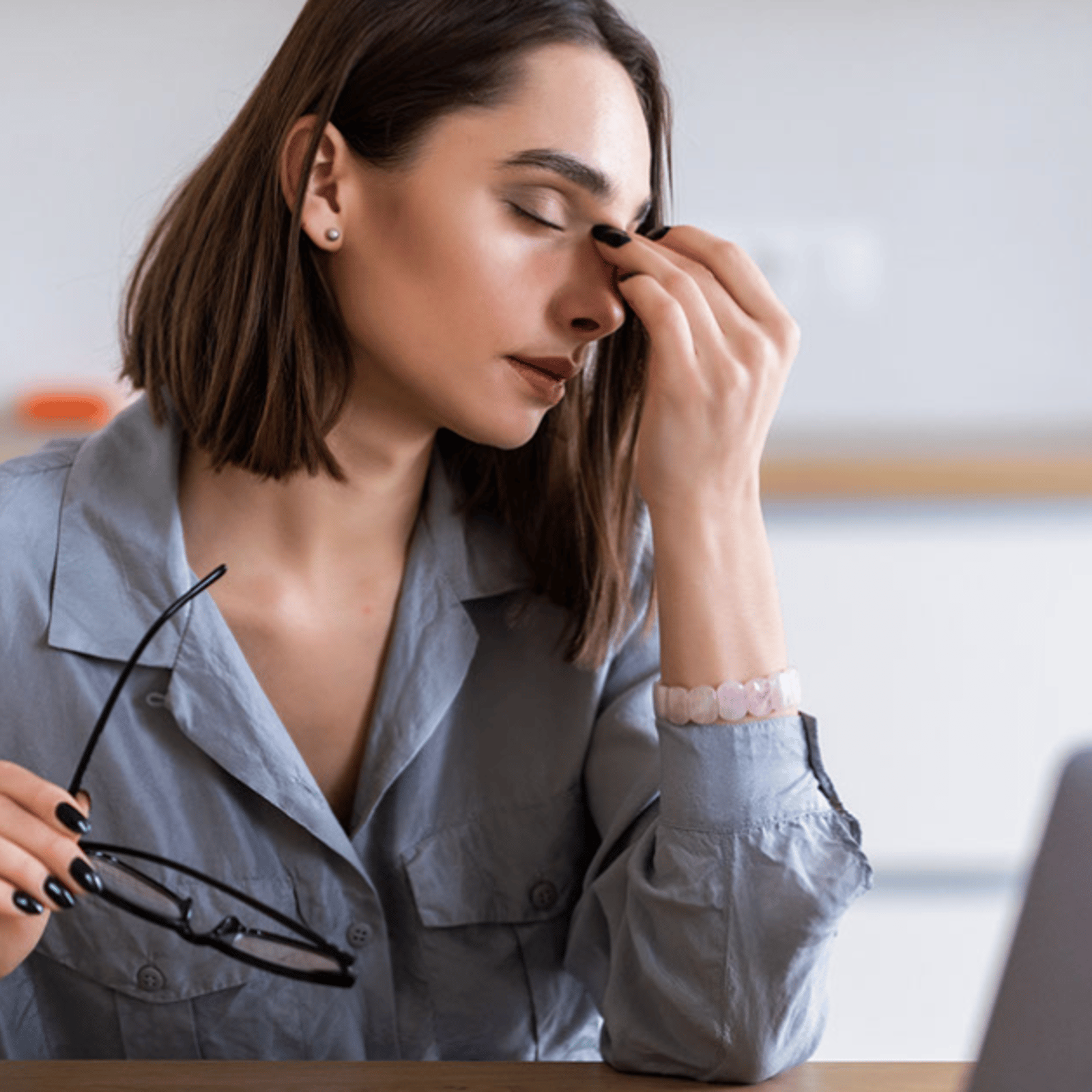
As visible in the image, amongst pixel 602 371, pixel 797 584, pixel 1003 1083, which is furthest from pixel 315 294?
pixel 797 584

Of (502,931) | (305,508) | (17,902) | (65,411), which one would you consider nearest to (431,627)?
(305,508)

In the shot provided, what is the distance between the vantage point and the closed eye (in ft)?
3.44

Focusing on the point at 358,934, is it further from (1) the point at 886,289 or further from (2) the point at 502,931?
(1) the point at 886,289

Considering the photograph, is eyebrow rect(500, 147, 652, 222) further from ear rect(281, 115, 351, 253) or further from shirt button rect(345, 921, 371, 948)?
shirt button rect(345, 921, 371, 948)

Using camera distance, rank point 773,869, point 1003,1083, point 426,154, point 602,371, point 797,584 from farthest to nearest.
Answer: point 797,584, point 602,371, point 426,154, point 773,869, point 1003,1083

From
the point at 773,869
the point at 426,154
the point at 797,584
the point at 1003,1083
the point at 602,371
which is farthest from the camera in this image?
the point at 797,584

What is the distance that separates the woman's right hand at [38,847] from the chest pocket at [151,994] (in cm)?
29

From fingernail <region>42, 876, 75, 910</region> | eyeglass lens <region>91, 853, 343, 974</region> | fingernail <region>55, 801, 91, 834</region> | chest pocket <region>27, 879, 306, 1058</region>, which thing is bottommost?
chest pocket <region>27, 879, 306, 1058</region>

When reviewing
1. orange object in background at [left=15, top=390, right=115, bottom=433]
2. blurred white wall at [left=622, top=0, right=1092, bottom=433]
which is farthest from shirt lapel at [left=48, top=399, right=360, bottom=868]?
blurred white wall at [left=622, top=0, right=1092, bottom=433]

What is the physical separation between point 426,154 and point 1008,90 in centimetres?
135

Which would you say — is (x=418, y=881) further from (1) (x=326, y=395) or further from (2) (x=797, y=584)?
(2) (x=797, y=584)

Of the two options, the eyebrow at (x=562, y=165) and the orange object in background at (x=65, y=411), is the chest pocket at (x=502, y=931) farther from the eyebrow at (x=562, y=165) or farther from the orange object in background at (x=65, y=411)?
the orange object in background at (x=65, y=411)

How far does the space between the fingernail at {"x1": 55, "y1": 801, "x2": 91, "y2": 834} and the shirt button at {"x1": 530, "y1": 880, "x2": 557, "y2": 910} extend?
1.46 ft

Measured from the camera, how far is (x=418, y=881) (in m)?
1.13
